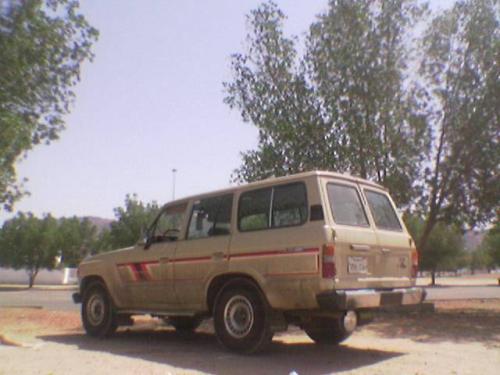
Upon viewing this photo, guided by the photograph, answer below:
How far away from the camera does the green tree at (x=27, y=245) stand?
51938mm

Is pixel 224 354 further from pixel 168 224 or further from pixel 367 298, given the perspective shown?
pixel 168 224

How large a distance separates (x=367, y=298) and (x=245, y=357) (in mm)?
1755

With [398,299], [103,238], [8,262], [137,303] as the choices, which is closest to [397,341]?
[398,299]

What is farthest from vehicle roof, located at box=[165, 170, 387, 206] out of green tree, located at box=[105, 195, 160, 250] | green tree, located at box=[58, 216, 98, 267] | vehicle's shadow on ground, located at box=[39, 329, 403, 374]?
green tree, located at box=[58, 216, 98, 267]

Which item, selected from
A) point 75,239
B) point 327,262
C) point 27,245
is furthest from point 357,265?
point 75,239

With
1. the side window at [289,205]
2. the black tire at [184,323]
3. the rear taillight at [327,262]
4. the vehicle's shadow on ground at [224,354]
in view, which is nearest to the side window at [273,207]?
the side window at [289,205]

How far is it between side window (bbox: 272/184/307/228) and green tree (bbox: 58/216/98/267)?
4963 centimetres

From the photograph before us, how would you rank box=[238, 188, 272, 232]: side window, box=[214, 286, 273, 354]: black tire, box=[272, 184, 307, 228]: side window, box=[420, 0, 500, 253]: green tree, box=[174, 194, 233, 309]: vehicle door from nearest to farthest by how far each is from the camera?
box=[272, 184, 307, 228]: side window < box=[214, 286, 273, 354]: black tire < box=[238, 188, 272, 232]: side window < box=[174, 194, 233, 309]: vehicle door < box=[420, 0, 500, 253]: green tree

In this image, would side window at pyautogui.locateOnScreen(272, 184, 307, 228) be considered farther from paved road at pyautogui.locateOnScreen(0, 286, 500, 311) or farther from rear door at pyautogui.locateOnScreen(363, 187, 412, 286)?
paved road at pyautogui.locateOnScreen(0, 286, 500, 311)

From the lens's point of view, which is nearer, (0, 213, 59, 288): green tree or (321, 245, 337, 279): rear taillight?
(321, 245, 337, 279): rear taillight

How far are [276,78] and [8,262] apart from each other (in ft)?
146

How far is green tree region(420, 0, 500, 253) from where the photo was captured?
15055 millimetres

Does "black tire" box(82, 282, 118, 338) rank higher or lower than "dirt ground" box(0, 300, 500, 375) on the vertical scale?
higher

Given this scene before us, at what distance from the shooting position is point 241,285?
25.6 feet
